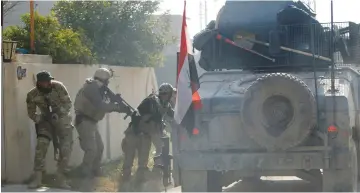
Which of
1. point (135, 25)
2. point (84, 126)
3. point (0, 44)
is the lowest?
point (84, 126)

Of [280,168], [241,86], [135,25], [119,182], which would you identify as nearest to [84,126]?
[119,182]

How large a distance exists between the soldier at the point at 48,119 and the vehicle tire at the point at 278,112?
2.74 metres

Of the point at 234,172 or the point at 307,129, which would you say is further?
the point at 234,172

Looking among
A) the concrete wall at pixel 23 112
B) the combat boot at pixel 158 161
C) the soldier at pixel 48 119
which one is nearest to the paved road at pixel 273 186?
the combat boot at pixel 158 161

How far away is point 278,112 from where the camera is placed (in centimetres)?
695

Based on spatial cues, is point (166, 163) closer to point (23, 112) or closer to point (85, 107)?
point (85, 107)

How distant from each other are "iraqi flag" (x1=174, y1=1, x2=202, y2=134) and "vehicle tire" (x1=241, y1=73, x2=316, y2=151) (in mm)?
640

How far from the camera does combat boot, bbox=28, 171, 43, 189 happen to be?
8141 millimetres

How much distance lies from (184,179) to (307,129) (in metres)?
1.57

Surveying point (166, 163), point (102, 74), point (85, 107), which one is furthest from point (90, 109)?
point (166, 163)

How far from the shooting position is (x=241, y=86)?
25.0ft

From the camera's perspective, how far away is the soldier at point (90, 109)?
9008 mm

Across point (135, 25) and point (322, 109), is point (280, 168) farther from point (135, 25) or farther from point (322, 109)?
point (135, 25)

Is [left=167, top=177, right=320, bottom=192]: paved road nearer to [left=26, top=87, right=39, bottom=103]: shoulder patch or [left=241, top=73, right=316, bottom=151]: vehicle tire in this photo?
[left=241, top=73, right=316, bottom=151]: vehicle tire
